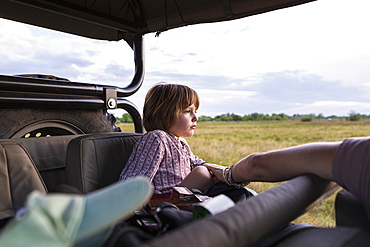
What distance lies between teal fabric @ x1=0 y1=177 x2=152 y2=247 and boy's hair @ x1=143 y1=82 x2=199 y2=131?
1.21 meters

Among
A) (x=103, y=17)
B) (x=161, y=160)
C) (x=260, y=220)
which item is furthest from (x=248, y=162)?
(x=103, y=17)

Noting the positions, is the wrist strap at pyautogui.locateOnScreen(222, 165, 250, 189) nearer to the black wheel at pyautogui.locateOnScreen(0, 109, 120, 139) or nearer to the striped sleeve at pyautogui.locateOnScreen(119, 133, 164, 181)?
the striped sleeve at pyautogui.locateOnScreen(119, 133, 164, 181)

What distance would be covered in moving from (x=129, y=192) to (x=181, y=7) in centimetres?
165

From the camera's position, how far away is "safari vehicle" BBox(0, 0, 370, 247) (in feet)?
2.30

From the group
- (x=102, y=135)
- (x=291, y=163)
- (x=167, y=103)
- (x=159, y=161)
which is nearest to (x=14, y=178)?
(x=102, y=135)

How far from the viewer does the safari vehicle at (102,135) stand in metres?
0.70

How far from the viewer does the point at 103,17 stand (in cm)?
227

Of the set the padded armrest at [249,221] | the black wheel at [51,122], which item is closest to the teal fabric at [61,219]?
the padded armrest at [249,221]

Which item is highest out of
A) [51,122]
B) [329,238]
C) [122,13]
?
[122,13]

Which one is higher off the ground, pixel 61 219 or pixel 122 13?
pixel 122 13

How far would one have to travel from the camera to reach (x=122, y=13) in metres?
2.38

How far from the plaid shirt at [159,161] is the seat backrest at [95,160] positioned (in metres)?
0.07

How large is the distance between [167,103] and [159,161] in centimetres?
32

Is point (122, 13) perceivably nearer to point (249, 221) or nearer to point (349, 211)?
point (349, 211)
